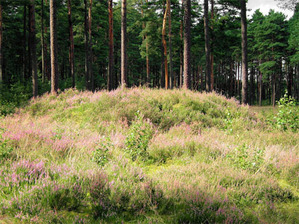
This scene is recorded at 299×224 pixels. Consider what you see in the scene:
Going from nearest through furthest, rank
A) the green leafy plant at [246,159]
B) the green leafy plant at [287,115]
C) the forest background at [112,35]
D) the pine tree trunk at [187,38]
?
the green leafy plant at [246,159] → the green leafy plant at [287,115] → the pine tree trunk at [187,38] → the forest background at [112,35]

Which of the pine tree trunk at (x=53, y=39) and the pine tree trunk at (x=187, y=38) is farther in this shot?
the pine tree trunk at (x=187, y=38)


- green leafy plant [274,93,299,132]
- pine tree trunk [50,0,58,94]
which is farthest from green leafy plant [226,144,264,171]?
pine tree trunk [50,0,58,94]

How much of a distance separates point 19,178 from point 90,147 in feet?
7.14

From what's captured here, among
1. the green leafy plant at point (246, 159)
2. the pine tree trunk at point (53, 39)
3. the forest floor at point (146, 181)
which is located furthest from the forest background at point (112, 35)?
the green leafy plant at point (246, 159)

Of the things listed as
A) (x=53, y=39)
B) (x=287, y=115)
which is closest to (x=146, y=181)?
(x=287, y=115)

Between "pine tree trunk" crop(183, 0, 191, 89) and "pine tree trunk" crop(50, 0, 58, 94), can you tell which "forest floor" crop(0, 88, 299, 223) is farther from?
"pine tree trunk" crop(50, 0, 58, 94)

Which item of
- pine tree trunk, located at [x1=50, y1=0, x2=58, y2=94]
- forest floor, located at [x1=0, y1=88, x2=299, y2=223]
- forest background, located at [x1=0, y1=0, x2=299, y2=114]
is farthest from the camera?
forest background, located at [x1=0, y1=0, x2=299, y2=114]

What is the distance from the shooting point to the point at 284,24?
3816cm

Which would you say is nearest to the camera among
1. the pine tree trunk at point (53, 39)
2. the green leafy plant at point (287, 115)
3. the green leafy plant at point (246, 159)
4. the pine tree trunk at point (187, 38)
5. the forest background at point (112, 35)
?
the green leafy plant at point (246, 159)

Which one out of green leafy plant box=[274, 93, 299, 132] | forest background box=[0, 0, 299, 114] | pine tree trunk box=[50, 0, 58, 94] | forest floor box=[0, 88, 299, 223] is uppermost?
forest background box=[0, 0, 299, 114]

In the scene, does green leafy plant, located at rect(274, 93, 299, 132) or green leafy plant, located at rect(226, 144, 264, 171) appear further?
green leafy plant, located at rect(274, 93, 299, 132)

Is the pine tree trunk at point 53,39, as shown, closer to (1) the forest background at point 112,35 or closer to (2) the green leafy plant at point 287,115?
(1) the forest background at point 112,35

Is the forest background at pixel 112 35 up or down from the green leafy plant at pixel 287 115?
up

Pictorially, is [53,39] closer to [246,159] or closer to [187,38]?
[187,38]
